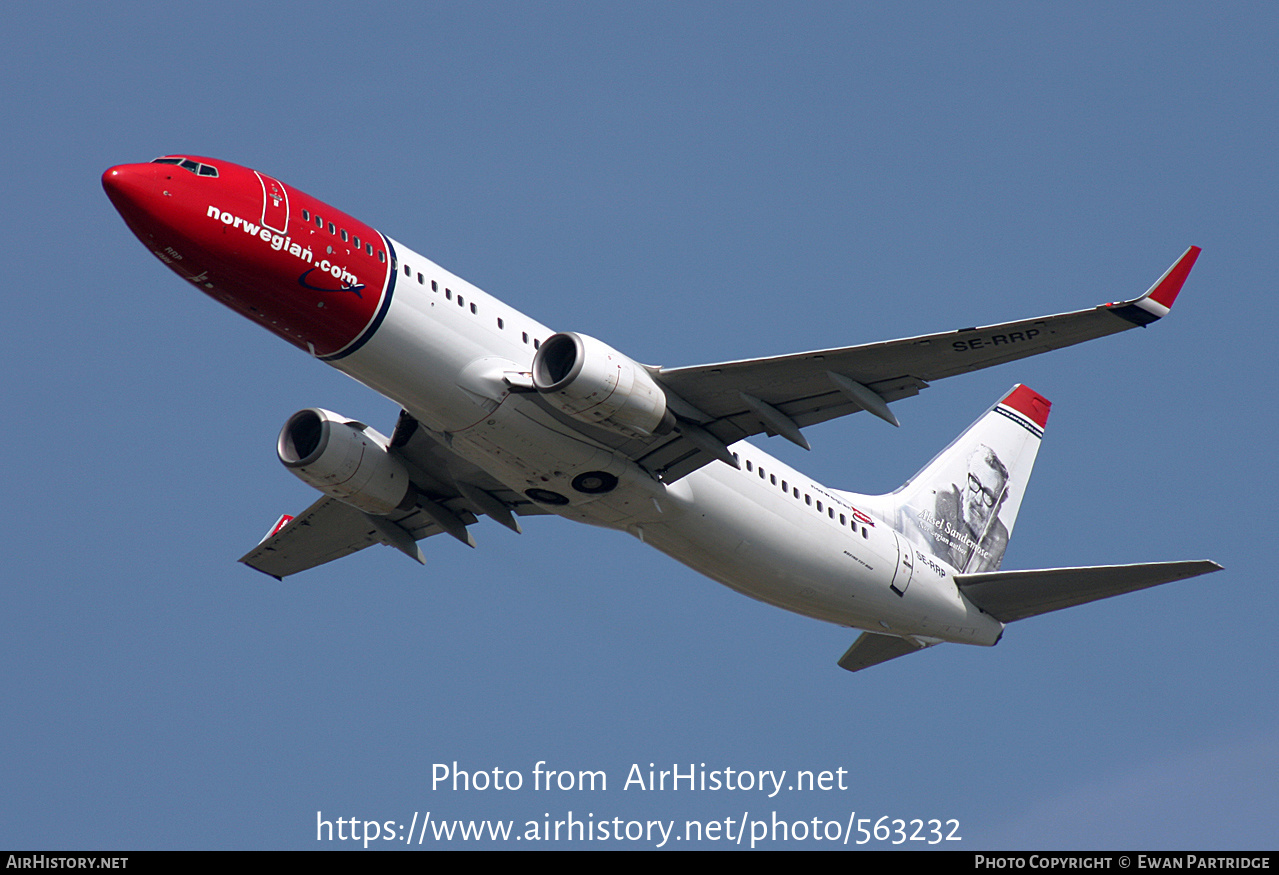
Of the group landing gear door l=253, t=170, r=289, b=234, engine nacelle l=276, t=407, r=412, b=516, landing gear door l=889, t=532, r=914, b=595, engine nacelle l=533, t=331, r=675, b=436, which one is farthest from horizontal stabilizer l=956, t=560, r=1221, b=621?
landing gear door l=253, t=170, r=289, b=234

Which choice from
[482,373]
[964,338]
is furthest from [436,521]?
[964,338]

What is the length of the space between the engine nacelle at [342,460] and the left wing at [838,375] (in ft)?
22.5

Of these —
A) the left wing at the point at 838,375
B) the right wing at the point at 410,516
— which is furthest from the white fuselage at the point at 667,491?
the right wing at the point at 410,516

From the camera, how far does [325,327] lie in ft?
97.8

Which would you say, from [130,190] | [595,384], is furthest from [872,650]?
[130,190]

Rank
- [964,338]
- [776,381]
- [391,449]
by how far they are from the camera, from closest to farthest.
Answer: [964,338], [776,381], [391,449]

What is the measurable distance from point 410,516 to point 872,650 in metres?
13.2

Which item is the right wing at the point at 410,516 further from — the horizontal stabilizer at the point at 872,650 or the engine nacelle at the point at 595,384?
the horizontal stabilizer at the point at 872,650

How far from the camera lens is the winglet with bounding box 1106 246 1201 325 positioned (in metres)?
27.1

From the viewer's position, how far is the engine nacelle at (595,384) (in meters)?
29.3

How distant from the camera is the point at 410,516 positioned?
1506 inches

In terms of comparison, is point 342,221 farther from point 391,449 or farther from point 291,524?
point 291,524

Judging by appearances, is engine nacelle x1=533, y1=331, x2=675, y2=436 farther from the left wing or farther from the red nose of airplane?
the red nose of airplane

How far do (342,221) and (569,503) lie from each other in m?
8.08
